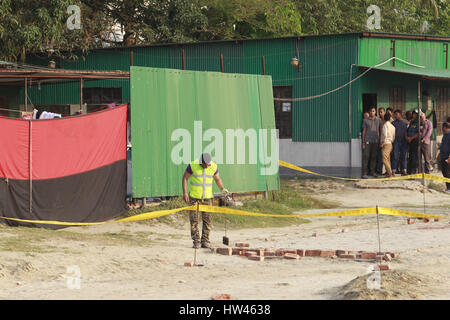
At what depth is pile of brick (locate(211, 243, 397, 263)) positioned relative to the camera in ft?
40.3

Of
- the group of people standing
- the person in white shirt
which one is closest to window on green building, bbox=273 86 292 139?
the group of people standing

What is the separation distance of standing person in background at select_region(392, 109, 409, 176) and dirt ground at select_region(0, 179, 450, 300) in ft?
19.4

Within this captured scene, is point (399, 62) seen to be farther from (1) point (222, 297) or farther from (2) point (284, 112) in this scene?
(1) point (222, 297)

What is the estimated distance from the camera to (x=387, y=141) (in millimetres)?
22516

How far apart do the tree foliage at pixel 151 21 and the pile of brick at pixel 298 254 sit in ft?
52.1

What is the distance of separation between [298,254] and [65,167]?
14.9 ft

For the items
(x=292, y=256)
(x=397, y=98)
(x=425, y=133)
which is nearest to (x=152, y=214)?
(x=292, y=256)

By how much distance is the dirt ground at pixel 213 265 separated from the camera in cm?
957

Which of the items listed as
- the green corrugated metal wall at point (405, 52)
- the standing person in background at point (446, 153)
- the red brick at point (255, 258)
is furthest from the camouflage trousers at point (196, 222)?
the green corrugated metal wall at point (405, 52)

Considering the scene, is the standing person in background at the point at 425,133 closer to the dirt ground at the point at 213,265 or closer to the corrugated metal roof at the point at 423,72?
the corrugated metal roof at the point at 423,72

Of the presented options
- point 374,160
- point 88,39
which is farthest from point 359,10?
point 374,160

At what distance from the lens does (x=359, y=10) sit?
136 feet

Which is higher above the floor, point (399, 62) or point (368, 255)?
point (399, 62)

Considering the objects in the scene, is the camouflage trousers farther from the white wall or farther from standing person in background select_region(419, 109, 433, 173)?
the white wall
